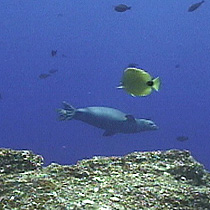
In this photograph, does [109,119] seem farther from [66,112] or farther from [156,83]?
[156,83]

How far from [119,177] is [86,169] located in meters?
0.33

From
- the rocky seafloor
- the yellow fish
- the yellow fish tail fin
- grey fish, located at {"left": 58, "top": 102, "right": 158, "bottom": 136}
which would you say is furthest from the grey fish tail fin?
→ the rocky seafloor

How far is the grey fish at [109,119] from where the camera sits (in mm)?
12945

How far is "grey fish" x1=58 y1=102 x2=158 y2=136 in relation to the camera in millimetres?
12945

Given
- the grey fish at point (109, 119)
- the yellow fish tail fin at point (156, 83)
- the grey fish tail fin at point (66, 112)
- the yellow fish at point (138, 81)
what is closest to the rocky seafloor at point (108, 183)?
the yellow fish tail fin at point (156, 83)

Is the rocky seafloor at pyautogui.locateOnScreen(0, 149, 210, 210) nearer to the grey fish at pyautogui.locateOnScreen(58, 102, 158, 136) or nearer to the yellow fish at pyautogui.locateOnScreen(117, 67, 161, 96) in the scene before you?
the yellow fish at pyautogui.locateOnScreen(117, 67, 161, 96)

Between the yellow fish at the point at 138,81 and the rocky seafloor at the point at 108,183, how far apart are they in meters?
1.01

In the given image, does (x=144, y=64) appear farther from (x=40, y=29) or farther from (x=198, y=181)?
(x=198, y=181)

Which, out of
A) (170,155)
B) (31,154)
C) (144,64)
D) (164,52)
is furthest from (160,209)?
(164,52)

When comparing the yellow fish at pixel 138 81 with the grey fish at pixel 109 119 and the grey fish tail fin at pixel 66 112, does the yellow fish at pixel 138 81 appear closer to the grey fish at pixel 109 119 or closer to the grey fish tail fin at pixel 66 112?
the grey fish tail fin at pixel 66 112

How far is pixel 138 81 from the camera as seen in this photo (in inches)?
205

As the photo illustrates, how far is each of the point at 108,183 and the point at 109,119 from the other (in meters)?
9.47

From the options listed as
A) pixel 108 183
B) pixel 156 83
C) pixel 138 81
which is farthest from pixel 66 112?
pixel 108 183

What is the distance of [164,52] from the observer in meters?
89.5
